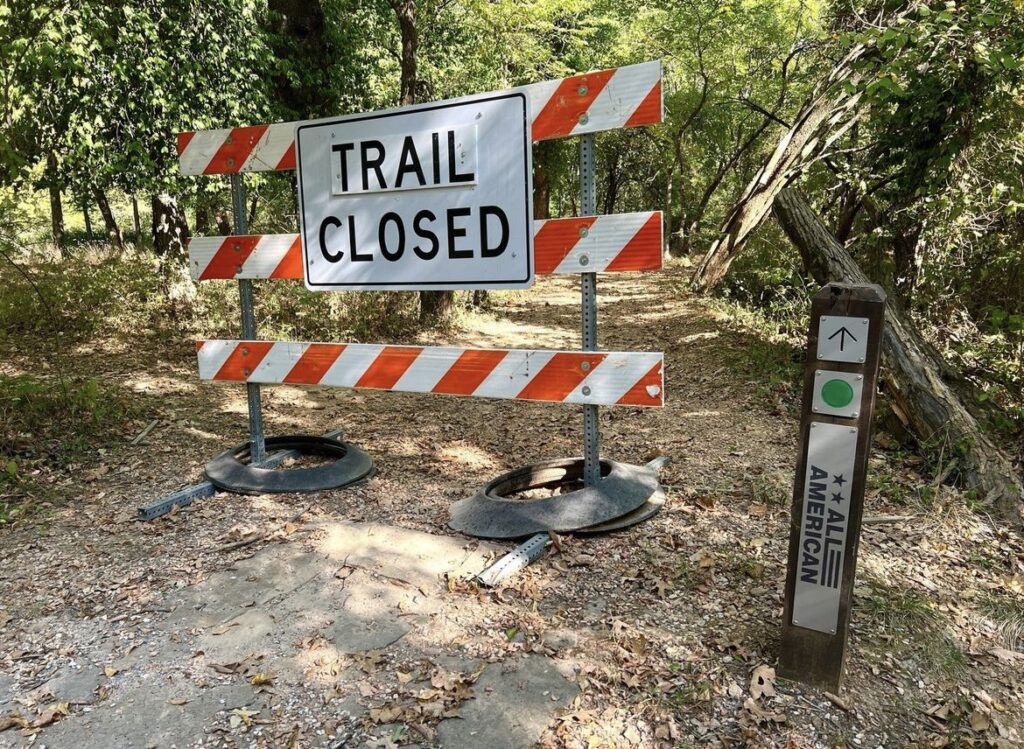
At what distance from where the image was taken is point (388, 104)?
13.7 meters

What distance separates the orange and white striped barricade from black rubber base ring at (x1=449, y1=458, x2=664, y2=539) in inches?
1.0

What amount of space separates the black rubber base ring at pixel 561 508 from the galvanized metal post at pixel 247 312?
58.0 inches

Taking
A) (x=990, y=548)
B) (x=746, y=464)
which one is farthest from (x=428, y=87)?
(x=990, y=548)

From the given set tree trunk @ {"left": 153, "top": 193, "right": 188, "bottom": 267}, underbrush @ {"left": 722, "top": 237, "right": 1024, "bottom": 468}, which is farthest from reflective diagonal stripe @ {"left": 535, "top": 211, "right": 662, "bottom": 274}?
tree trunk @ {"left": 153, "top": 193, "right": 188, "bottom": 267}

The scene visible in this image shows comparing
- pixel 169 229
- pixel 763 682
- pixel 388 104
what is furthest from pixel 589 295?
pixel 388 104

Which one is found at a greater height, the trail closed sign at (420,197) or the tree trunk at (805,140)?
the tree trunk at (805,140)

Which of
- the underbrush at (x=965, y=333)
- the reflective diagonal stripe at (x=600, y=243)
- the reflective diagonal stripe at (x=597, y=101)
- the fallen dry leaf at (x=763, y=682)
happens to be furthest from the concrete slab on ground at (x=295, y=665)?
the underbrush at (x=965, y=333)

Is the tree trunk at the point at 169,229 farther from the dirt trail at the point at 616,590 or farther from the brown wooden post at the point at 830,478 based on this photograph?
the brown wooden post at the point at 830,478

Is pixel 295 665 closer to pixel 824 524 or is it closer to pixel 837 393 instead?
pixel 824 524

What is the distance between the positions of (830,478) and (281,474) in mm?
3229

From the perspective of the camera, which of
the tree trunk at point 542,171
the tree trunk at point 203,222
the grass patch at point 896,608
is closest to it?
the grass patch at point 896,608

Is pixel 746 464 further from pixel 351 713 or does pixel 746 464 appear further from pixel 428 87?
pixel 428 87

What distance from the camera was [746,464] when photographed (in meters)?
4.80

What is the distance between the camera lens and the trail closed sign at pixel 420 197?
342 cm
